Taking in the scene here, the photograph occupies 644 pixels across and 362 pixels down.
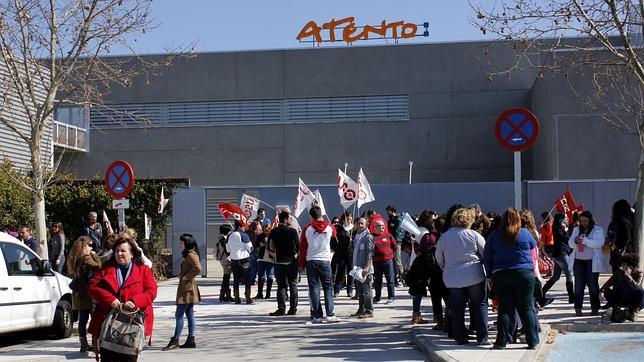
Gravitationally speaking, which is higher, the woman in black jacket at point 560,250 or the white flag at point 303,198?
the white flag at point 303,198

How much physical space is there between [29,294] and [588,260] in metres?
8.37

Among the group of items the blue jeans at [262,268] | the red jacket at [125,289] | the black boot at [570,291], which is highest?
the red jacket at [125,289]

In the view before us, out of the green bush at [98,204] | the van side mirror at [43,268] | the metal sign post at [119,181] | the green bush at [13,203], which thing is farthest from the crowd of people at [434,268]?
the green bush at [98,204]

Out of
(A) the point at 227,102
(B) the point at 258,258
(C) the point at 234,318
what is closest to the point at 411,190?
(B) the point at 258,258

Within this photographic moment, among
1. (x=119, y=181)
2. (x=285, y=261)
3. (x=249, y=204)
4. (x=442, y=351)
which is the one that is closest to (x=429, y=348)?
(x=442, y=351)

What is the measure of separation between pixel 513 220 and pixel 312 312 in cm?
521

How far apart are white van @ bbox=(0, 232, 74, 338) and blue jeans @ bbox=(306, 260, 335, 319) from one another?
3778 mm

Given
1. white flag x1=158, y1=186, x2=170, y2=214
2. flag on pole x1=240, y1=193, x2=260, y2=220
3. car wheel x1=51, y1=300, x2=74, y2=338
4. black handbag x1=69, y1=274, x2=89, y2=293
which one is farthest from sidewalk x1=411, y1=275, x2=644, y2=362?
white flag x1=158, y1=186, x2=170, y2=214

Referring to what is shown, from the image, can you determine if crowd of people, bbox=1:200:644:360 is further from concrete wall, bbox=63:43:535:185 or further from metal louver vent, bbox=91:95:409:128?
metal louver vent, bbox=91:95:409:128

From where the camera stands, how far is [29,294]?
42.7ft

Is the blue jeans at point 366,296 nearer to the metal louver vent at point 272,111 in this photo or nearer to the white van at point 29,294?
the white van at point 29,294

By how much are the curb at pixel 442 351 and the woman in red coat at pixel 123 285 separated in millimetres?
3599

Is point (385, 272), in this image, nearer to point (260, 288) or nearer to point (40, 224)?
point (260, 288)

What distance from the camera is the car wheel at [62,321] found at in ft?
45.0
